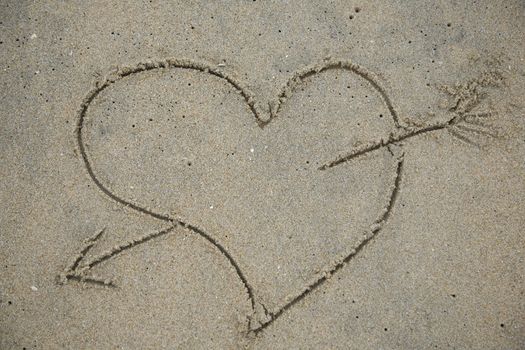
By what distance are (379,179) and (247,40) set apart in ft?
2.99

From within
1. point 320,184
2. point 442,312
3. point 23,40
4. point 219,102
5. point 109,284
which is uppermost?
point 23,40

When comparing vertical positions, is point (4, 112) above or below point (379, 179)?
above

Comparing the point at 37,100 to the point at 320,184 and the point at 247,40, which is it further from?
the point at 320,184

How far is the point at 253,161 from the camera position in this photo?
2244mm

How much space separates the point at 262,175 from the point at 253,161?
0.25 feet

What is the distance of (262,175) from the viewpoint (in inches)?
88.2

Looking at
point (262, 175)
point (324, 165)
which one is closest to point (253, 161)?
point (262, 175)

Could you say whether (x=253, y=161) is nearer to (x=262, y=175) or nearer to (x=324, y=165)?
(x=262, y=175)

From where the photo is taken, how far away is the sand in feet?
7.02

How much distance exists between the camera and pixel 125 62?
2.31 meters

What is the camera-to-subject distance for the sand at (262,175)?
214 centimetres

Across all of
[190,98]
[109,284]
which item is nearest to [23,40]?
[190,98]

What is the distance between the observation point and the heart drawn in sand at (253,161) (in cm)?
218

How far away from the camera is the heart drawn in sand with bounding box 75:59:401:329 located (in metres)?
2.18
